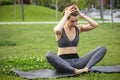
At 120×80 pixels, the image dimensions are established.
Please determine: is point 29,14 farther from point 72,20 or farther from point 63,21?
point 63,21

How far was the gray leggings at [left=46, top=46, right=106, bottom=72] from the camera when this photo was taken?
8.13 meters

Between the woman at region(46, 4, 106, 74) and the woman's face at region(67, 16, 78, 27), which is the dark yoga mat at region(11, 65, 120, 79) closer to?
the woman at region(46, 4, 106, 74)

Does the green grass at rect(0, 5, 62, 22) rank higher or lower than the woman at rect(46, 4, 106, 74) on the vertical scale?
lower

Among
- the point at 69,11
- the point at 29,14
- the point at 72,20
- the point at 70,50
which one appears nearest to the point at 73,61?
the point at 70,50

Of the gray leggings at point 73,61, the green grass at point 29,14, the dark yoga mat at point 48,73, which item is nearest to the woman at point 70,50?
the gray leggings at point 73,61

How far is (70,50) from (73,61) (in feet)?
0.94

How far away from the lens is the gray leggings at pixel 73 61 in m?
8.13

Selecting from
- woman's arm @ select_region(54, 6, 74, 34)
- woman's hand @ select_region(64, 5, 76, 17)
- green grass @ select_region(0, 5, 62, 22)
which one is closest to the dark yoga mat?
woman's arm @ select_region(54, 6, 74, 34)

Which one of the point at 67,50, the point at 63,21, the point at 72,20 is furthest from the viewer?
the point at 67,50

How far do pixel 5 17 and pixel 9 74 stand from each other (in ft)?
109

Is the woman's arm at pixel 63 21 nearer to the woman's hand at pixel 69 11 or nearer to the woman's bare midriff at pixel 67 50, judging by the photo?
the woman's hand at pixel 69 11

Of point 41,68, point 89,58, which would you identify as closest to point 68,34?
point 89,58

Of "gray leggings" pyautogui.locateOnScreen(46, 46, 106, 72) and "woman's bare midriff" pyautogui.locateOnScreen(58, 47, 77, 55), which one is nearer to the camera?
"gray leggings" pyautogui.locateOnScreen(46, 46, 106, 72)

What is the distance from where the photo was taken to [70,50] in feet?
27.3
